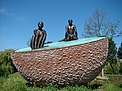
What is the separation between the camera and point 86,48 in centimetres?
705

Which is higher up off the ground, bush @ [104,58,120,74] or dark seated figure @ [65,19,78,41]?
dark seated figure @ [65,19,78,41]

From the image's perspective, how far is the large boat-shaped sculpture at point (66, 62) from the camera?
23.0ft

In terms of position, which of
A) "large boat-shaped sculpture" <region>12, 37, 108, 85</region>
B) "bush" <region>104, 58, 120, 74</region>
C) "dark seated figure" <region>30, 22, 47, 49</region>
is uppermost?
"dark seated figure" <region>30, 22, 47, 49</region>

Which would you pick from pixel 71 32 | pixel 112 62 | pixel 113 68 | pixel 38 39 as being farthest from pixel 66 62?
pixel 112 62

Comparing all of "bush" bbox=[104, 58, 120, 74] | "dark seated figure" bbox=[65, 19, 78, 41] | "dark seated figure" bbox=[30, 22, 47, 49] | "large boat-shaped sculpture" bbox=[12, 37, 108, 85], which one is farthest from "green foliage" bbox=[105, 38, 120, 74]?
"large boat-shaped sculpture" bbox=[12, 37, 108, 85]

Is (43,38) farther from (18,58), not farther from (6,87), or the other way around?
(6,87)

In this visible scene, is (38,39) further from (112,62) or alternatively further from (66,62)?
(112,62)

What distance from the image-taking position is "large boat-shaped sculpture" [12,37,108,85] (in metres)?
7.01

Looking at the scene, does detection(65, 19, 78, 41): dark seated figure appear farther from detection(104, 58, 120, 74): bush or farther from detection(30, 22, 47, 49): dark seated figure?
detection(104, 58, 120, 74): bush

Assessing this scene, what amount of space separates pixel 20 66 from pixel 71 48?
192 cm

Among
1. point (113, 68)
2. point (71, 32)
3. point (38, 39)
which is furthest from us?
point (113, 68)

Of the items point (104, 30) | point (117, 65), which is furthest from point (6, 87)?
point (117, 65)

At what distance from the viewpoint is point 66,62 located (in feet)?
23.0

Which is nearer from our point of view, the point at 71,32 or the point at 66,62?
the point at 66,62
